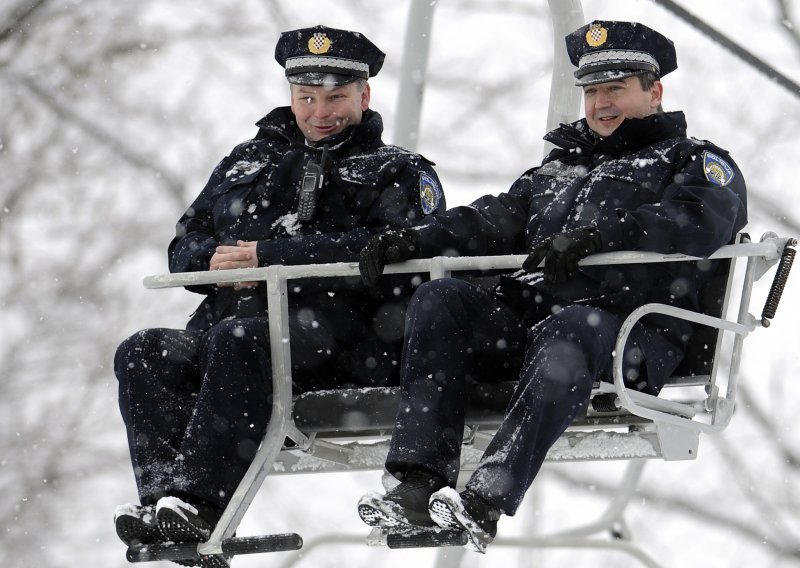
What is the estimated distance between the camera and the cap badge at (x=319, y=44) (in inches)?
175

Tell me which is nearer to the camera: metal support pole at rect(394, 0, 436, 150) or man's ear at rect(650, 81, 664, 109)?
man's ear at rect(650, 81, 664, 109)

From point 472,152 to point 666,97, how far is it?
218 centimetres

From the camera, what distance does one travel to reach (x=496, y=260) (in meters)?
3.76

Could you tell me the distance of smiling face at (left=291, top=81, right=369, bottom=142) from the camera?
441cm

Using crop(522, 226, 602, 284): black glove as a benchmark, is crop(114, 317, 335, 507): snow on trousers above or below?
below

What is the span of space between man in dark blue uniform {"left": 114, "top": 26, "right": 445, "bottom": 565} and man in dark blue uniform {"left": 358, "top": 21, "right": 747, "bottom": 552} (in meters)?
0.30

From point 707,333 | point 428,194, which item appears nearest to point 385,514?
point 707,333

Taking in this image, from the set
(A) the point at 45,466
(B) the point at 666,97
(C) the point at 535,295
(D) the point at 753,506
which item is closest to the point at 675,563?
(D) the point at 753,506

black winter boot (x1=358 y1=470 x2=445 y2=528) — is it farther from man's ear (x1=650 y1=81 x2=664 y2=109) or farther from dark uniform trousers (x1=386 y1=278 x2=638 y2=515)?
man's ear (x1=650 y1=81 x2=664 y2=109)

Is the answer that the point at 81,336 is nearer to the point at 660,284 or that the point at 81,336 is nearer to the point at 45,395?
the point at 45,395

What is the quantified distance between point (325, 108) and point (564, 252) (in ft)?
3.72

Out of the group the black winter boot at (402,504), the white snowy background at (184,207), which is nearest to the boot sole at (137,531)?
the black winter boot at (402,504)

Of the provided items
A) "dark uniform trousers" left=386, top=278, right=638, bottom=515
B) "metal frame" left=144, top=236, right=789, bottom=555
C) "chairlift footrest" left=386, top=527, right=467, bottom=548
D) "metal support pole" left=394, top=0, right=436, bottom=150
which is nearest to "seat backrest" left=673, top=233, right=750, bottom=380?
"metal frame" left=144, top=236, right=789, bottom=555

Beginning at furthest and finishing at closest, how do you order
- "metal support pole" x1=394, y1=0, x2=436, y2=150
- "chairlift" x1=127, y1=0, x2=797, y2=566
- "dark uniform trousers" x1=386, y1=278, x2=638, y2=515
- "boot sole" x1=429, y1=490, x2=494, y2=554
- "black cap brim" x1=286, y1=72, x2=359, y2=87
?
"metal support pole" x1=394, y1=0, x2=436, y2=150, "black cap brim" x1=286, y1=72, x2=359, y2=87, "chairlift" x1=127, y1=0, x2=797, y2=566, "dark uniform trousers" x1=386, y1=278, x2=638, y2=515, "boot sole" x1=429, y1=490, x2=494, y2=554
